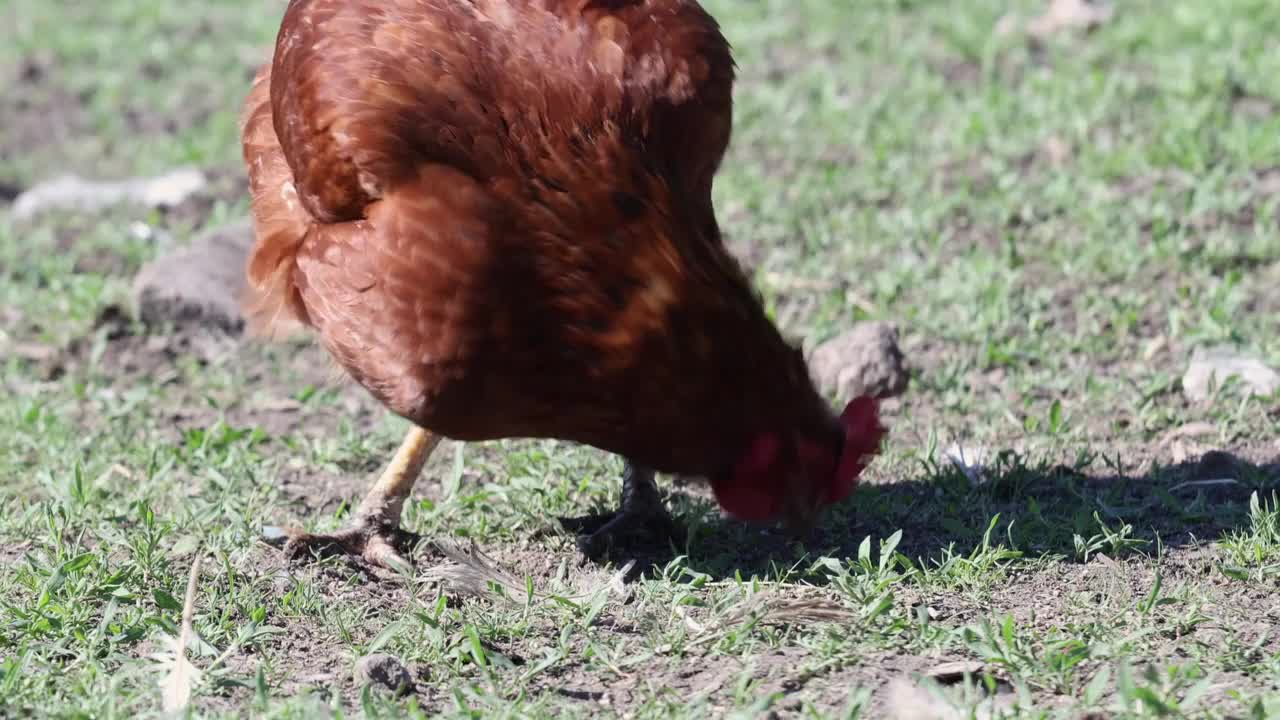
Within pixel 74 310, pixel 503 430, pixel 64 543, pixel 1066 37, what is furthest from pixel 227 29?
pixel 503 430

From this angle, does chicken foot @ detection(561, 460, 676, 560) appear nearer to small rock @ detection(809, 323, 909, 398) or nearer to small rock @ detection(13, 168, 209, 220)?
small rock @ detection(809, 323, 909, 398)

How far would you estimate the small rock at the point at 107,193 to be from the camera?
7270 mm

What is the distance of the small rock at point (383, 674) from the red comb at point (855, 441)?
1096mm

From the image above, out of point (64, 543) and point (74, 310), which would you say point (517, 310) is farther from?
point (74, 310)

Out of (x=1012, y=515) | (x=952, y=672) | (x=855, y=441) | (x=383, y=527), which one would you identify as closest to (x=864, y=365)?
(x=1012, y=515)

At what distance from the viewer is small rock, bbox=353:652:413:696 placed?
3379 mm

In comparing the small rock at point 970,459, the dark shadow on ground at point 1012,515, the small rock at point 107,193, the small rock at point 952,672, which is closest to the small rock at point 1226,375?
the dark shadow on ground at point 1012,515

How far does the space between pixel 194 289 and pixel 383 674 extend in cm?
301

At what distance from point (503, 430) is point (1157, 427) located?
2.25m

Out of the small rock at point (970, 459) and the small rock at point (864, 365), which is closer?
the small rock at point (970, 459)

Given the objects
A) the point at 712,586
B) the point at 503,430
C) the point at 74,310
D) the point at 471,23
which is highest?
the point at 471,23

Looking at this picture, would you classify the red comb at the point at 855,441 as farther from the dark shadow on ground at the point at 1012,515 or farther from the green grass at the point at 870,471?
the dark shadow on ground at the point at 1012,515

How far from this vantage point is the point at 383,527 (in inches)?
169

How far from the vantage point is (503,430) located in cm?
371
